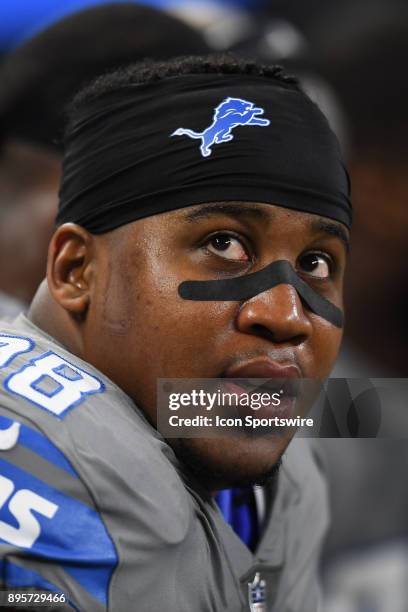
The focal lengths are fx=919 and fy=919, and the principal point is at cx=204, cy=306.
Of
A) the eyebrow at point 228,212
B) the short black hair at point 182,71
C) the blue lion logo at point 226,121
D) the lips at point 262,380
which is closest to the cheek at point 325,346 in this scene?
the lips at point 262,380

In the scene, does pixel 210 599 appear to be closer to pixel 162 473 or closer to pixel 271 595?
pixel 162 473

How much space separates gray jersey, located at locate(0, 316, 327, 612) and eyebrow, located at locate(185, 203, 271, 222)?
1.06ft

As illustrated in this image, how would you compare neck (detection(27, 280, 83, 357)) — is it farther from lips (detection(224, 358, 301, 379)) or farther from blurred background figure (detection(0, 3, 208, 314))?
blurred background figure (detection(0, 3, 208, 314))

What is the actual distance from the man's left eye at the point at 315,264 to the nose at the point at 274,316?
0.12 metres

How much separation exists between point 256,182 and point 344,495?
229 centimetres

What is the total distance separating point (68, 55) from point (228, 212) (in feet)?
6.10

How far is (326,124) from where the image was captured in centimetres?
176

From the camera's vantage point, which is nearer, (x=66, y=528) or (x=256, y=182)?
(x=66, y=528)

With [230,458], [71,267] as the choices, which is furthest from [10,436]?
[71,267]

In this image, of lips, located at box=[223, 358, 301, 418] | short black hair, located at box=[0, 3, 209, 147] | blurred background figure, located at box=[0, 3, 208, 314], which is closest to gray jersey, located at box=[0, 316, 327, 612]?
lips, located at box=[223, 358, 301, 418]

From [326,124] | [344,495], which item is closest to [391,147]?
[344,495]

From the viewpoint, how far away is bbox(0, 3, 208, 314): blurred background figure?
3.13 metres

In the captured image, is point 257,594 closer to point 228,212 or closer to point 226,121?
point 228,212

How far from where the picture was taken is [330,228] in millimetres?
1649
